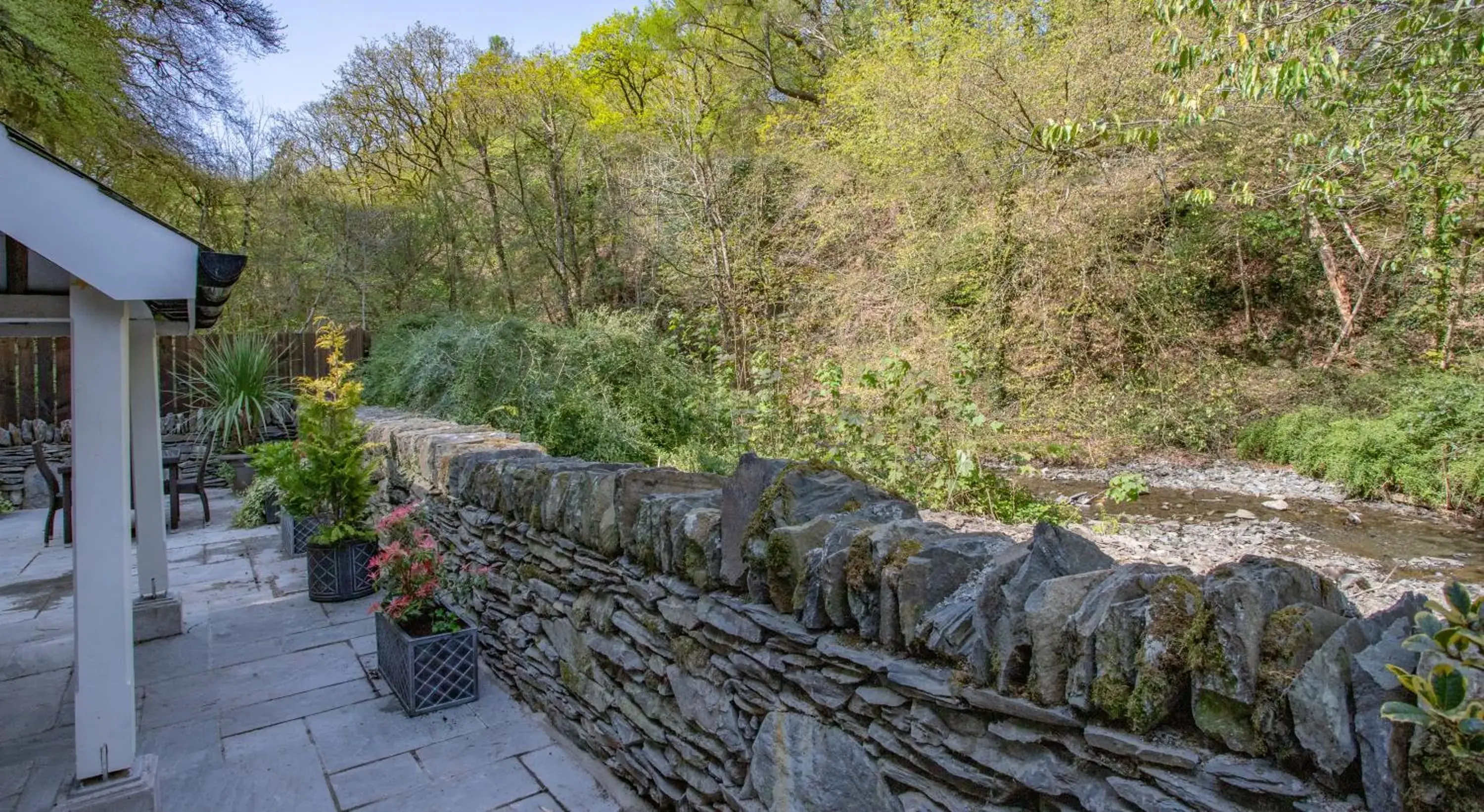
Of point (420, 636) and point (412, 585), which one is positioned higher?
point (412, 585)

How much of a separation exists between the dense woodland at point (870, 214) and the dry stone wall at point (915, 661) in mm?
2617

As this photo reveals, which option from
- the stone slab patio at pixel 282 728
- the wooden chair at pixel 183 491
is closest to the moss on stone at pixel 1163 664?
the stone slab patio at pixel 282 728

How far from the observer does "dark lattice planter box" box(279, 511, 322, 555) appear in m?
5.34

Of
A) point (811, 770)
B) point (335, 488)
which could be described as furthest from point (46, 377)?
point (811, 770)

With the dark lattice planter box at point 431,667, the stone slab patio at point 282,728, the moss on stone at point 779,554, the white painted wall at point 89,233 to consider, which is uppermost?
the white painted wall at point 89,233

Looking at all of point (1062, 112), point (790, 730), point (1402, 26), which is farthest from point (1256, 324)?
point (790, 730)

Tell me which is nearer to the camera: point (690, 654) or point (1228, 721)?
point (1228, 721)

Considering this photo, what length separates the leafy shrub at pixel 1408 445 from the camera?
6.11 metres

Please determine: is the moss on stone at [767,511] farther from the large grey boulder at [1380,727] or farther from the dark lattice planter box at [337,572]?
the dark lattice planter box at [337,572]

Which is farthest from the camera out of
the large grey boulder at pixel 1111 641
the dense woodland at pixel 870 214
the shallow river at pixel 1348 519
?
the dense woodland at pixel 870 214

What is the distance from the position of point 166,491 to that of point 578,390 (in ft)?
12.8

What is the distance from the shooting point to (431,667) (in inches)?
125

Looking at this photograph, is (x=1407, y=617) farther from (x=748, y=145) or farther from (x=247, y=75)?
(x=748, y=145)

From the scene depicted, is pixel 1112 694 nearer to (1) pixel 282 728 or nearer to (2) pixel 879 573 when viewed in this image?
(2) pixel 879 573
